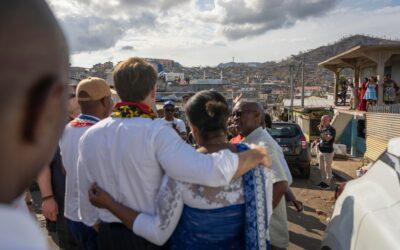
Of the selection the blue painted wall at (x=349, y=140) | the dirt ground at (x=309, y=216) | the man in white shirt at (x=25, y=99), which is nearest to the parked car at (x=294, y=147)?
the dirt ground at (x=309, y=216)

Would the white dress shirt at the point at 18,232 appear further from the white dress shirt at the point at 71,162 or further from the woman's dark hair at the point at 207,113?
the white dress shirt at the point at 71,162

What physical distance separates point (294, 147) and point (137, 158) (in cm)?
895

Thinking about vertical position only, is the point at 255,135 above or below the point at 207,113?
below

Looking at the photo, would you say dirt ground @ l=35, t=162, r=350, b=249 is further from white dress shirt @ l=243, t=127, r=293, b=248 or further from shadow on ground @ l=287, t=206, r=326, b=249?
white dress shirt @ l=243, t=127, r=293, b=248

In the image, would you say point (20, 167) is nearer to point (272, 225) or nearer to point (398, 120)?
point (272, 225)

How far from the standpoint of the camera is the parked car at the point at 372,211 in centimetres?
215

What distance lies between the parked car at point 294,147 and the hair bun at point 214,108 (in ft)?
28.4

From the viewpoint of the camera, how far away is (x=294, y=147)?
1052 centimetres

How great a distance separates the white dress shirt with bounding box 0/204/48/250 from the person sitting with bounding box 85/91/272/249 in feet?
4.57

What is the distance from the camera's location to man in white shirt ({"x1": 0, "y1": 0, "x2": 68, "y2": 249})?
0.55 m

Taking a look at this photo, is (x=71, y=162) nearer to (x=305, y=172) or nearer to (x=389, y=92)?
(x=305, y=172)

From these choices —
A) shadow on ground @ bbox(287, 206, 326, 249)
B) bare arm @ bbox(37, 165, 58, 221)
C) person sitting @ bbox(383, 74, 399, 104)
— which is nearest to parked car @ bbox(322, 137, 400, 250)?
bare arm @ bbox(37, 165, 58, 221)

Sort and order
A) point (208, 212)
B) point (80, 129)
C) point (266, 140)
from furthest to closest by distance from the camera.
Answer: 1. point (266, 140)
2. point (80, 129)
3. point (208, 212)

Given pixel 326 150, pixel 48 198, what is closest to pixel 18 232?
pixel 48 198
